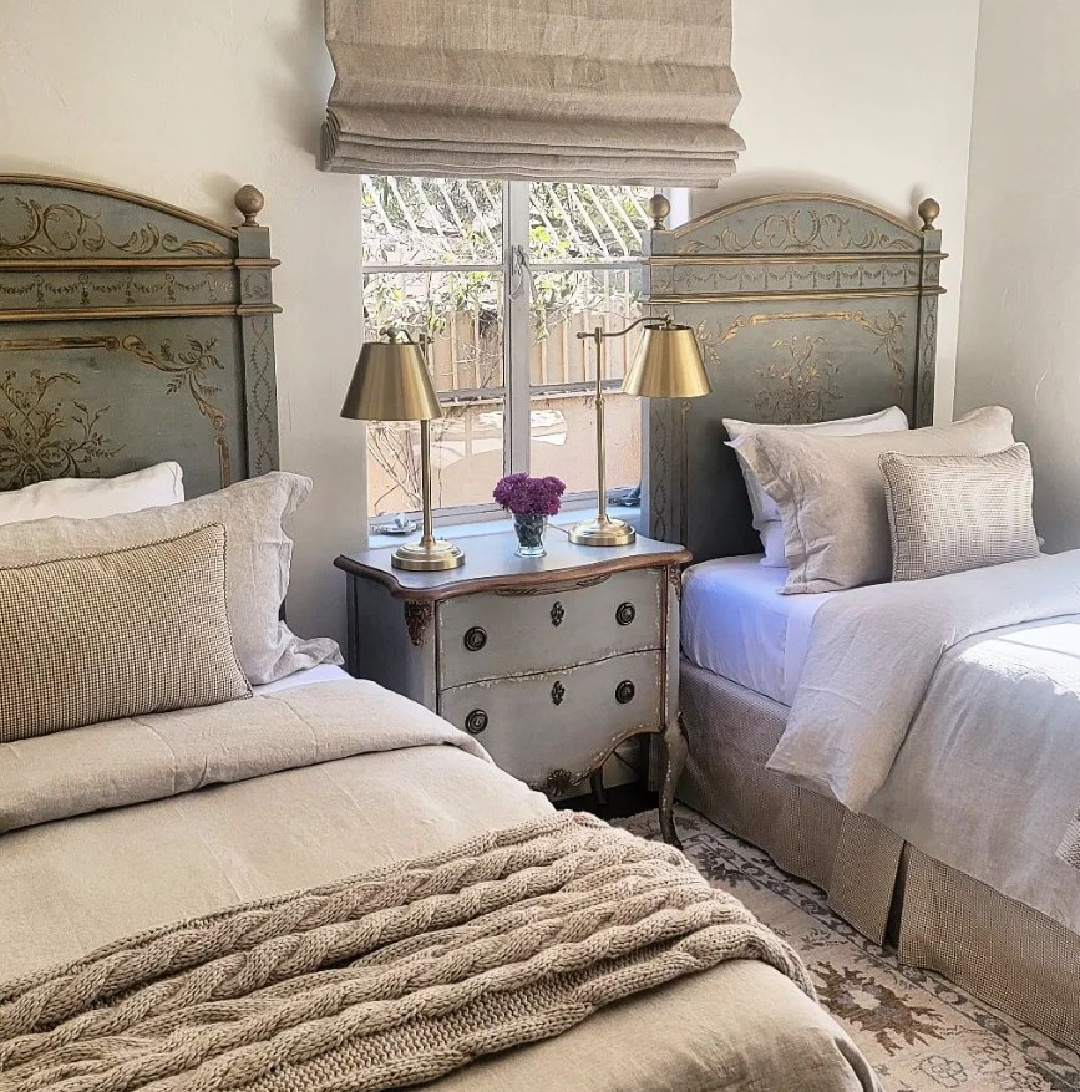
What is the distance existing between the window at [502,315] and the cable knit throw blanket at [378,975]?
1737 millimetres

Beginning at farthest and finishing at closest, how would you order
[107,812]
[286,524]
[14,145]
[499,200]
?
[499,200] → [286,524] → [14,145] → [107,812]

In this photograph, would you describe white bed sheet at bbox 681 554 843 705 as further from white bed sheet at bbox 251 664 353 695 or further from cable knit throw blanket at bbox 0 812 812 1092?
cable knit throw blanket at bbox 0 812 812 1092

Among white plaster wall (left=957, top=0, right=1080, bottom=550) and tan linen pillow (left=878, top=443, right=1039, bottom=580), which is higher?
white plaster wall (left=957, top=0, right=1080, bottom=550)

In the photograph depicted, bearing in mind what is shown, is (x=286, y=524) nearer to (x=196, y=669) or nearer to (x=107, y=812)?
(x=196, y=669)

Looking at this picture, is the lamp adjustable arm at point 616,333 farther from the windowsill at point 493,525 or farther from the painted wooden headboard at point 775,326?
the windowsill at point 493,525

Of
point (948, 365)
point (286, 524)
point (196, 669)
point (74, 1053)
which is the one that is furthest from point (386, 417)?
point (948, 365)

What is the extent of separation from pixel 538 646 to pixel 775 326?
3.95 ft

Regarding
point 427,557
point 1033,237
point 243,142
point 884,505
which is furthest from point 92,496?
point 1033,237

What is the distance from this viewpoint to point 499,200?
10.5ft

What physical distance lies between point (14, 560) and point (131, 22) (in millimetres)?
1173

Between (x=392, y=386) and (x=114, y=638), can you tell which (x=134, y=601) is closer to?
(x=114, y=638)

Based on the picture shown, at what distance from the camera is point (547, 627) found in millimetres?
2791

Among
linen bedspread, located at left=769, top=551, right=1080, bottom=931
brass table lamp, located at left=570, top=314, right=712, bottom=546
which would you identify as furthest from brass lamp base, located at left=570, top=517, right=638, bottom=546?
linen bedspread, located at left=769, top=551, right=1080, bottom=931

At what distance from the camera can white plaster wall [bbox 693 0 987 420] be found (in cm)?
338
